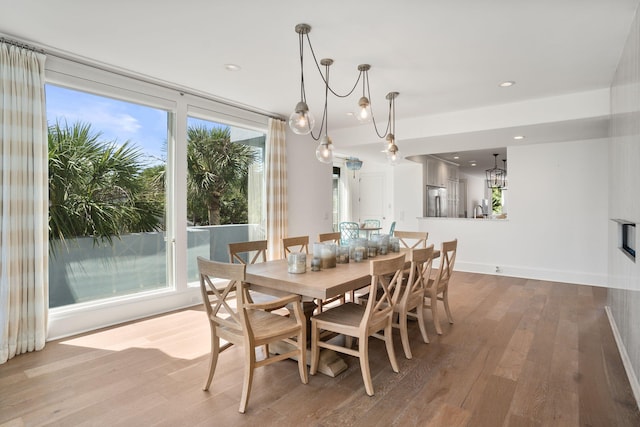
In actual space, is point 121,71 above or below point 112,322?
above

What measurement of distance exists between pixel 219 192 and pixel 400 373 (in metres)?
3.24

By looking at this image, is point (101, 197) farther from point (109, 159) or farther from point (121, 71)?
point (121, 71)

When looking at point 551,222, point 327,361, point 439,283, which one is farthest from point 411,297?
point 551,222

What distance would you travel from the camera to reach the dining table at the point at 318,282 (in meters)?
2.15

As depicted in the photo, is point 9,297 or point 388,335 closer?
point 388,335

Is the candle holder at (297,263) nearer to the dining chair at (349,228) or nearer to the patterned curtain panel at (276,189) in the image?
the patterned curtain panel at (276,189)

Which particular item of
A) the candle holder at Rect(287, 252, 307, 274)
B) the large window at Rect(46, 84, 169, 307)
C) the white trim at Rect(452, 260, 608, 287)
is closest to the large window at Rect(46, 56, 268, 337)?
the large window at Rect(46, 84, 169, 307)

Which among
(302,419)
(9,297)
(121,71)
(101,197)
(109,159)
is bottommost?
(302,419)

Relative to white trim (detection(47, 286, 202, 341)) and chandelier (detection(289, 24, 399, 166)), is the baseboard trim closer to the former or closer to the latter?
chandelier (detection(289, 24, 399, 166))

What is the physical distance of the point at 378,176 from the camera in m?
9.27

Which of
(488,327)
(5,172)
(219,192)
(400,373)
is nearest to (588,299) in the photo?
(488,327)

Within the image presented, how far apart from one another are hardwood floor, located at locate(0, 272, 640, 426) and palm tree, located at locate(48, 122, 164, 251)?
1080 mm

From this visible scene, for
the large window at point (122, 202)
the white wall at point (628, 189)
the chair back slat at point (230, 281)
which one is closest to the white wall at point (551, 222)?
the white wall at point (628, 189)

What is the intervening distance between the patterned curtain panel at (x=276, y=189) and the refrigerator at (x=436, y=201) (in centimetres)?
408
